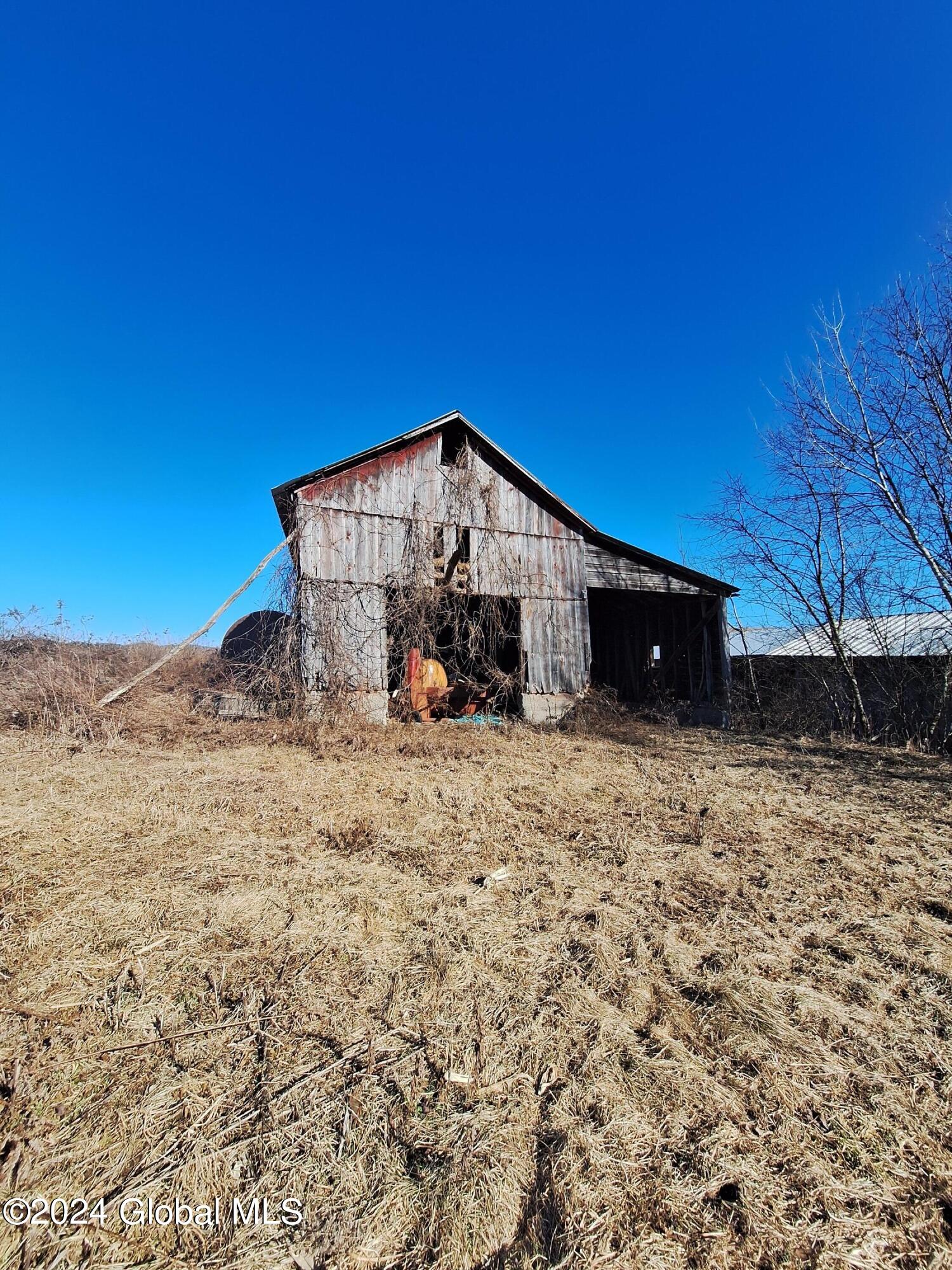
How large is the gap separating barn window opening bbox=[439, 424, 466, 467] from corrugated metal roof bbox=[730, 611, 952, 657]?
372 inches

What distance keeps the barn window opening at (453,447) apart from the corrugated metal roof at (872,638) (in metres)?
9.45

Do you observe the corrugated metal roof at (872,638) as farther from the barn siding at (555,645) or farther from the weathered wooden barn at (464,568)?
the barn siding at (555,645)

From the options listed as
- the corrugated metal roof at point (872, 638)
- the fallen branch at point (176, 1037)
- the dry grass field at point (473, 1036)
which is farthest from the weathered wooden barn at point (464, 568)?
the fallen branch at point (176, 1037)

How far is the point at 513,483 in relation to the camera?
12.8 meters

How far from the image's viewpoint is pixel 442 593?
11.4m

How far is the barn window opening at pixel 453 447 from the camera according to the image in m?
12.3

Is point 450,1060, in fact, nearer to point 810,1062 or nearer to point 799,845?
point 810,1062

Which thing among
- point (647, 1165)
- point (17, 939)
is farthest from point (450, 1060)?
point (17, 939)

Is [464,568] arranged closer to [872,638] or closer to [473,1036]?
[473,1036]

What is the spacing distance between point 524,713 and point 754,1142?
33.3 ft

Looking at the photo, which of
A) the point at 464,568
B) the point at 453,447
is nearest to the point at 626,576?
the point at 464,568

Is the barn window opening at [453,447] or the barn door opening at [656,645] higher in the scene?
the barn window opening at [453,447]

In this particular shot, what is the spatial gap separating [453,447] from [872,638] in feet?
51.8

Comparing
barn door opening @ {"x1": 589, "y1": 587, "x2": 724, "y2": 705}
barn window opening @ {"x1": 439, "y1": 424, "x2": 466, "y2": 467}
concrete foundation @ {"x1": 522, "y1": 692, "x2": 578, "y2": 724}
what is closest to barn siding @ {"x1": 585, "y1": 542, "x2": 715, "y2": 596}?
barn door opening @ {"x1": 589, "y1": 587, "x2": 724, "y2": 705}
